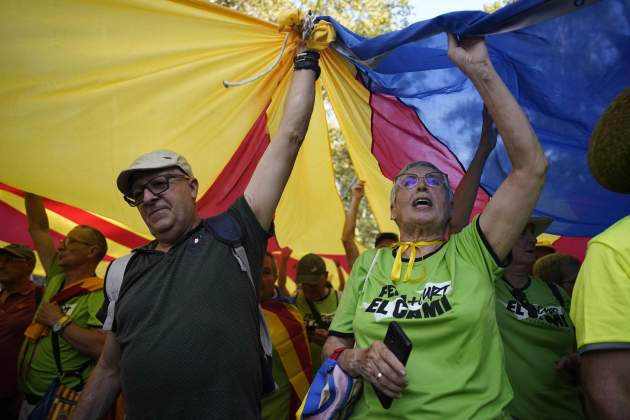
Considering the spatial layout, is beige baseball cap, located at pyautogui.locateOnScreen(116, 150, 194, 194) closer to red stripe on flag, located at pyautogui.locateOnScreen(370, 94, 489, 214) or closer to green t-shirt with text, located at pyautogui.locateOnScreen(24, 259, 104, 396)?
red stripe on flag, located at pyautogui.locateOnScreen(370, 94, 489, 214)

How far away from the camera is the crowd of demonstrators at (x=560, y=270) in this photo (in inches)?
149

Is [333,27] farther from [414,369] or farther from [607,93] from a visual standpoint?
[414,369]

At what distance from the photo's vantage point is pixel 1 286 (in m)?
4.90

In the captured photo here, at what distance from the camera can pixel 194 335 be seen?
201cm

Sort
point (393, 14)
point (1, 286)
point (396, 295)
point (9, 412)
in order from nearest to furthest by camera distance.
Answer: point (396, 295) → point (9, 412) → point (1, 286) → point (393, 14)

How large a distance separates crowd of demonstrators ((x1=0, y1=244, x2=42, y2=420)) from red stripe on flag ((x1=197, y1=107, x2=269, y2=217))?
184 cm

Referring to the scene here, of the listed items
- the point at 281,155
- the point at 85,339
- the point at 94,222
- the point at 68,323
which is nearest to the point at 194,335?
the point at 281,155

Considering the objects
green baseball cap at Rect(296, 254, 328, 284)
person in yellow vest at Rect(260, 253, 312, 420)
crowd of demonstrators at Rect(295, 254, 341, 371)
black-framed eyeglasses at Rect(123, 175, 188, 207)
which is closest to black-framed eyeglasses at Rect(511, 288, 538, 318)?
person in yellow vest at Rect(260, 253, 312, 420)

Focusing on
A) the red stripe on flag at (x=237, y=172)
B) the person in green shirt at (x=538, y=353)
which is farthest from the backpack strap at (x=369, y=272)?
the red stripe on flag at (x=237, y=172)

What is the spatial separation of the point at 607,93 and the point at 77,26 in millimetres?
2382

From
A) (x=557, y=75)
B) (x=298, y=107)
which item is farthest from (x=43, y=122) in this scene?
(x=557, y=75)

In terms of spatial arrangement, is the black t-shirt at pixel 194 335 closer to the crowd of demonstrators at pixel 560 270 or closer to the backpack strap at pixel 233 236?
the backpack strap at pixel 233 236

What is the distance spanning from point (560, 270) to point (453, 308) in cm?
219

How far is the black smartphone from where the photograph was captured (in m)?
1.81
